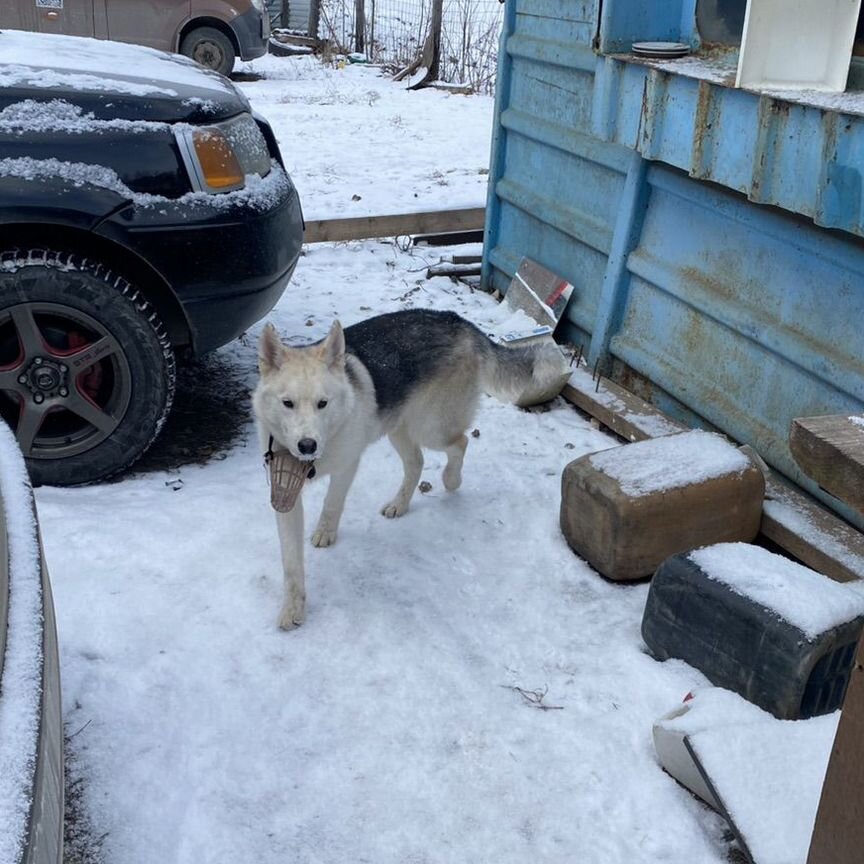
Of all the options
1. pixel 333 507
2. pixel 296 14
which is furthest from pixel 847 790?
pixel 296 14

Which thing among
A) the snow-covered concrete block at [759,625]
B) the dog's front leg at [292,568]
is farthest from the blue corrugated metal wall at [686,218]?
the dog's front leg at [292,568]

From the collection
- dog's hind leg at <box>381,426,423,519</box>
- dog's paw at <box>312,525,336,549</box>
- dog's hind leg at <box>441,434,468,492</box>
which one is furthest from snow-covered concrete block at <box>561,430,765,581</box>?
dog's paw at <box>312,525,336,549</box>

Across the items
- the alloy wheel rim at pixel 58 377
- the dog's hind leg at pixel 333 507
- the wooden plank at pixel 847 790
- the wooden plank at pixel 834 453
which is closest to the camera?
the wooden plank at pixel 834 453

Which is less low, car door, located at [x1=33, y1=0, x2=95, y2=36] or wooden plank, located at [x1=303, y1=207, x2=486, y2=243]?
car door, located at [x1=33, y1=0, x2=95, y2=36]

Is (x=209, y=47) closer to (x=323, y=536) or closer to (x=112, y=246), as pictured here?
(x=112, y=246)

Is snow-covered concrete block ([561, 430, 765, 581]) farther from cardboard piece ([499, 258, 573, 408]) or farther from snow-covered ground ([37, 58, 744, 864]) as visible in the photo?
cardboard piece ([499, 258, 573, 408])

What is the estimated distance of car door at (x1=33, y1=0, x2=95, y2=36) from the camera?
43.9 ft

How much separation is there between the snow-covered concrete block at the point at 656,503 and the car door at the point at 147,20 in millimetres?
12397

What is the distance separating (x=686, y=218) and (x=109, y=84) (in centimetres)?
281

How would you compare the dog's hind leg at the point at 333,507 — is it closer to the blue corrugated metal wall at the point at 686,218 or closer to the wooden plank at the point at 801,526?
the wooden plank at the point at 801,526

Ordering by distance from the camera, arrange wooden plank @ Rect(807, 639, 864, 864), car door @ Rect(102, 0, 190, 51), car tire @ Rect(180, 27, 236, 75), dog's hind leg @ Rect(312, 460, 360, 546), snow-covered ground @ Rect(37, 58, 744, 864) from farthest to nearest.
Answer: car tire @ Rect(180, 27, 236, 75)
car door @ Rect(102, 0, 190, 51)
dog's hind leg @ Rect(312, 460, 360, 546)
snow-covered ground @ Rect(37, 58, 744, 864)
wooden plank @ Rect(807, 639, 864, 864)

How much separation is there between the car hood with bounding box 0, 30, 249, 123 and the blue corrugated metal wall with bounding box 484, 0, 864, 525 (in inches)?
79.8

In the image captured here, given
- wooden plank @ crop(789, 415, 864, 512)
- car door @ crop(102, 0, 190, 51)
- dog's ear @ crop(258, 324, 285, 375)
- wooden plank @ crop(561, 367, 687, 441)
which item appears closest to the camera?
wooden plank @ crop(789, 415, 864, 512)

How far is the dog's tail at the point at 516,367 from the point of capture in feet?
14.8
